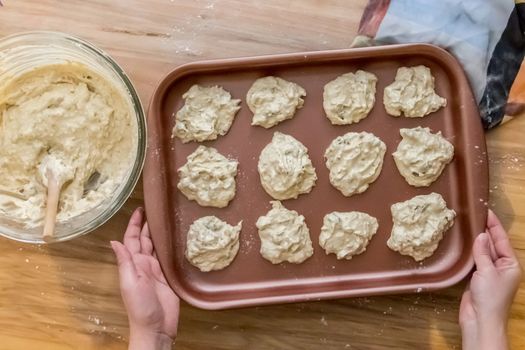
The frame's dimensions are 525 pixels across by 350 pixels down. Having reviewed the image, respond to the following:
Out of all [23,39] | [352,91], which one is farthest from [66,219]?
[352,91]

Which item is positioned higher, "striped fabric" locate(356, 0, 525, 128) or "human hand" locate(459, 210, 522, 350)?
"striped fabric" locate(356, 0, 525, 128)

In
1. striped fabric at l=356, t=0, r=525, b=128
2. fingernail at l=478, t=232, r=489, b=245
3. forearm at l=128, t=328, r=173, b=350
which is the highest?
striped fabric at l=356, t=0, r=525, b=128

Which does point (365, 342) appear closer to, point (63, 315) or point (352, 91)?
point (352, 91)

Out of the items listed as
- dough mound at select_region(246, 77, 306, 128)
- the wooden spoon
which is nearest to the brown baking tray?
dough mound at select_region(246, 77, 306, 128)

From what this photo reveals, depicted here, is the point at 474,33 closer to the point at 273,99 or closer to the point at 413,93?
the point at 413,93

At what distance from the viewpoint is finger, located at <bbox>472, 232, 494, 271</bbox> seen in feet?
4.26

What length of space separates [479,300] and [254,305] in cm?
44

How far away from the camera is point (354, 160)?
4.41ft

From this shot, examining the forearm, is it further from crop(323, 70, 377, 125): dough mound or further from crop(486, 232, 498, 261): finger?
crop(486, 232, 498, 261): finger

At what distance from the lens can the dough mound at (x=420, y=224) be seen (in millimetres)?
1335

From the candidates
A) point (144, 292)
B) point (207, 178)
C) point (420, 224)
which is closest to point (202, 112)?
point (207, 178)

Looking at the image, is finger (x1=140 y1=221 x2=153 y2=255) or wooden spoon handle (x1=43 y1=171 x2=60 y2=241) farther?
finger (x1=140 y1=221 x2=153 y2=255)

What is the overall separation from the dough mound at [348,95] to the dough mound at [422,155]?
0.10 m

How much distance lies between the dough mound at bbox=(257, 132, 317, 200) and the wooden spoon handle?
1.30ft
